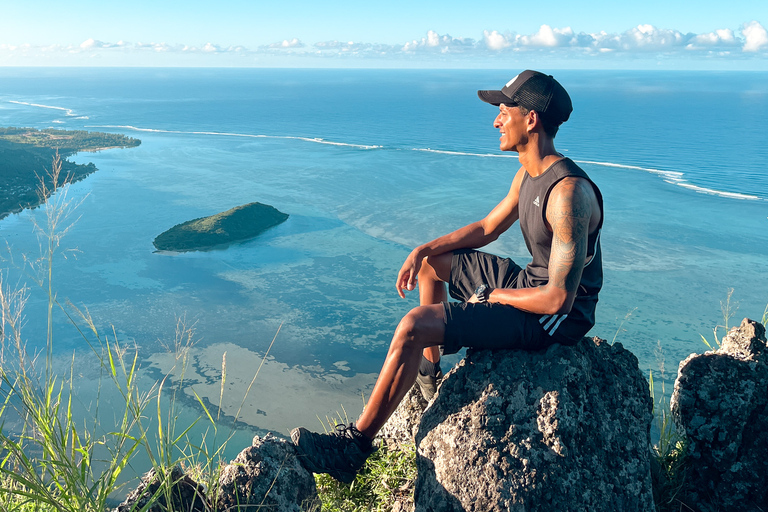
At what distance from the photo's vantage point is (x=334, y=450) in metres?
3.60

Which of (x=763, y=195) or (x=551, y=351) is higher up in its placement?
(x=551, y=351)

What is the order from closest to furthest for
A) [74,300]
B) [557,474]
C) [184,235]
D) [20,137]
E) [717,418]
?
[557,474] < [717,418] < [74,300] < [184,235] < [20,137]

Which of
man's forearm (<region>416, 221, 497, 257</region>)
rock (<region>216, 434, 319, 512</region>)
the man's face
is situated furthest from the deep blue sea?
the man's face

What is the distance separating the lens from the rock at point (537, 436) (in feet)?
10.7

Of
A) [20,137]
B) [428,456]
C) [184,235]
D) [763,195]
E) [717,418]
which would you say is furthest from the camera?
[20,137]

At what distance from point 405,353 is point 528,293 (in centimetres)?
80

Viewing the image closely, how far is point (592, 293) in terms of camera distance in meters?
3.60

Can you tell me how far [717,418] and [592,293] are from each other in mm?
1300

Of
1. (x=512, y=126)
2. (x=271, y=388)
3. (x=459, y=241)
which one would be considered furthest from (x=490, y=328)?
(x=271, y=388)

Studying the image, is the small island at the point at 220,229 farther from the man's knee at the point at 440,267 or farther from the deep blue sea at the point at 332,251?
the man's knee at the point at 440,267

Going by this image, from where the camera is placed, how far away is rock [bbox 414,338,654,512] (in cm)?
326

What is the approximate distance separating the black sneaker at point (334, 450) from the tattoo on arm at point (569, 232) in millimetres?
1534

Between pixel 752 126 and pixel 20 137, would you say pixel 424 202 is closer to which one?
pixel 20 137

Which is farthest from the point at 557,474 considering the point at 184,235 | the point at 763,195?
the point at 763,195
